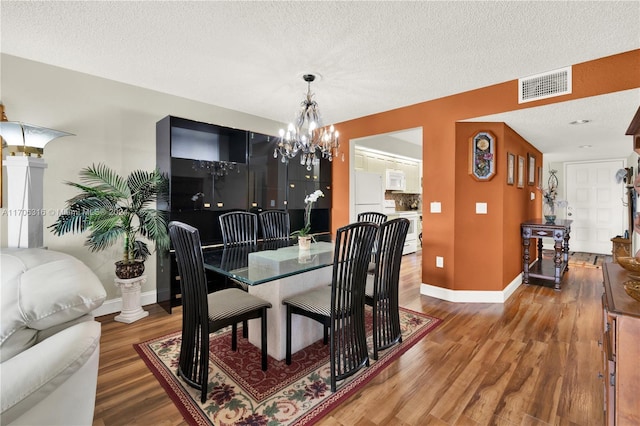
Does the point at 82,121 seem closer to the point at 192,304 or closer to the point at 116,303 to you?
the point at 116,303

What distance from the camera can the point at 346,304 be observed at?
6.26 ft

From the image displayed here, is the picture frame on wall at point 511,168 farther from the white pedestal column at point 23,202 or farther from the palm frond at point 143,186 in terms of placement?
the white pedestal column at point 23,202

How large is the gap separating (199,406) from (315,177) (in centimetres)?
348

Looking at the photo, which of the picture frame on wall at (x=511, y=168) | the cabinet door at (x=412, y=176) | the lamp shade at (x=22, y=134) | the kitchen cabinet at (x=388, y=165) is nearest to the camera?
the lamp shade at (x=22, y=134)

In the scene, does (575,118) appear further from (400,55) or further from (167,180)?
(167,180)

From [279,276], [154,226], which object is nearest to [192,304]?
[279,276]

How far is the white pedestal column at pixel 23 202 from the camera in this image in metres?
1.91

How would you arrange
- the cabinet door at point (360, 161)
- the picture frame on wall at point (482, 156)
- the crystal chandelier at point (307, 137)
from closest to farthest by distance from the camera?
the crystal chandelier at point (307, 137), the picture frame on wall at point (482, 156), the cabinet door at point (360, 161)

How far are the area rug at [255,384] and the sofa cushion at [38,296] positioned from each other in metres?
0.94

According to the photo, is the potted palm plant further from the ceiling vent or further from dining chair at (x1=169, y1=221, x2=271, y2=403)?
the ceiling vent

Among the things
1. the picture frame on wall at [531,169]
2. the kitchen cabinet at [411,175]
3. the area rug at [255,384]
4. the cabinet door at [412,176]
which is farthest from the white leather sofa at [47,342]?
the cabinet door at [412,176]

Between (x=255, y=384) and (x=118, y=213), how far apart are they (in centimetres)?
222

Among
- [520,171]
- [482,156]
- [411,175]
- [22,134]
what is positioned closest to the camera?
[22,134]

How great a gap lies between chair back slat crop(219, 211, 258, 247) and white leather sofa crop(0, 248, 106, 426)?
176cm
